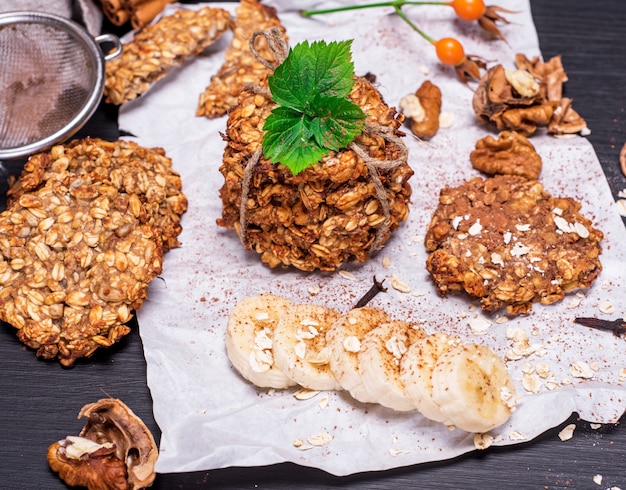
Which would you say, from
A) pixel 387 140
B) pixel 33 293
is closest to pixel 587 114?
pixel 387 140

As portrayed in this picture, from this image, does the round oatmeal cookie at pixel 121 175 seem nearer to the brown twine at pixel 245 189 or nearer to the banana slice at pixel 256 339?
the brown twine at pixel 245 189

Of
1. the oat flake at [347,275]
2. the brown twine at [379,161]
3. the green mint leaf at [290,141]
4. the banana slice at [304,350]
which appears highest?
the green mint leaf at [290,141]

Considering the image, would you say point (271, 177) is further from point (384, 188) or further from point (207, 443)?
point (207, 443)

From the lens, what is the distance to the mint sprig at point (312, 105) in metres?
2.83

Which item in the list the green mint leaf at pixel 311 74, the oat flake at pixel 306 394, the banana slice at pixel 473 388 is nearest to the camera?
the banana slice at pixel 473 388

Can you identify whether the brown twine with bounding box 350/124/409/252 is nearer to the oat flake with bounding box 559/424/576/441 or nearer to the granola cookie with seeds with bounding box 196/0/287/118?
the granola cookie with seeds with bounding box 196/0/287/118

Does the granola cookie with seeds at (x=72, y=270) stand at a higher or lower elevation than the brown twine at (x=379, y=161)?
lower

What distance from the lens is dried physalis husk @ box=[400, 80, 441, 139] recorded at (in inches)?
145

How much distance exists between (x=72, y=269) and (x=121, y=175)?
1.44ft

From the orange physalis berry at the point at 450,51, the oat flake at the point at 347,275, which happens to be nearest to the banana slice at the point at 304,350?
the oat flake at the point at 347,275

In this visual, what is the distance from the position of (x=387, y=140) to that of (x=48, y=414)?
1.65 meters

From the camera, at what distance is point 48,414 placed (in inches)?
125

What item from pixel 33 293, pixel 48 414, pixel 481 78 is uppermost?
pixel 481 78

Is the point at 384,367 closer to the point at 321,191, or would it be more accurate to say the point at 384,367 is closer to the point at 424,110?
the point at 321,191
